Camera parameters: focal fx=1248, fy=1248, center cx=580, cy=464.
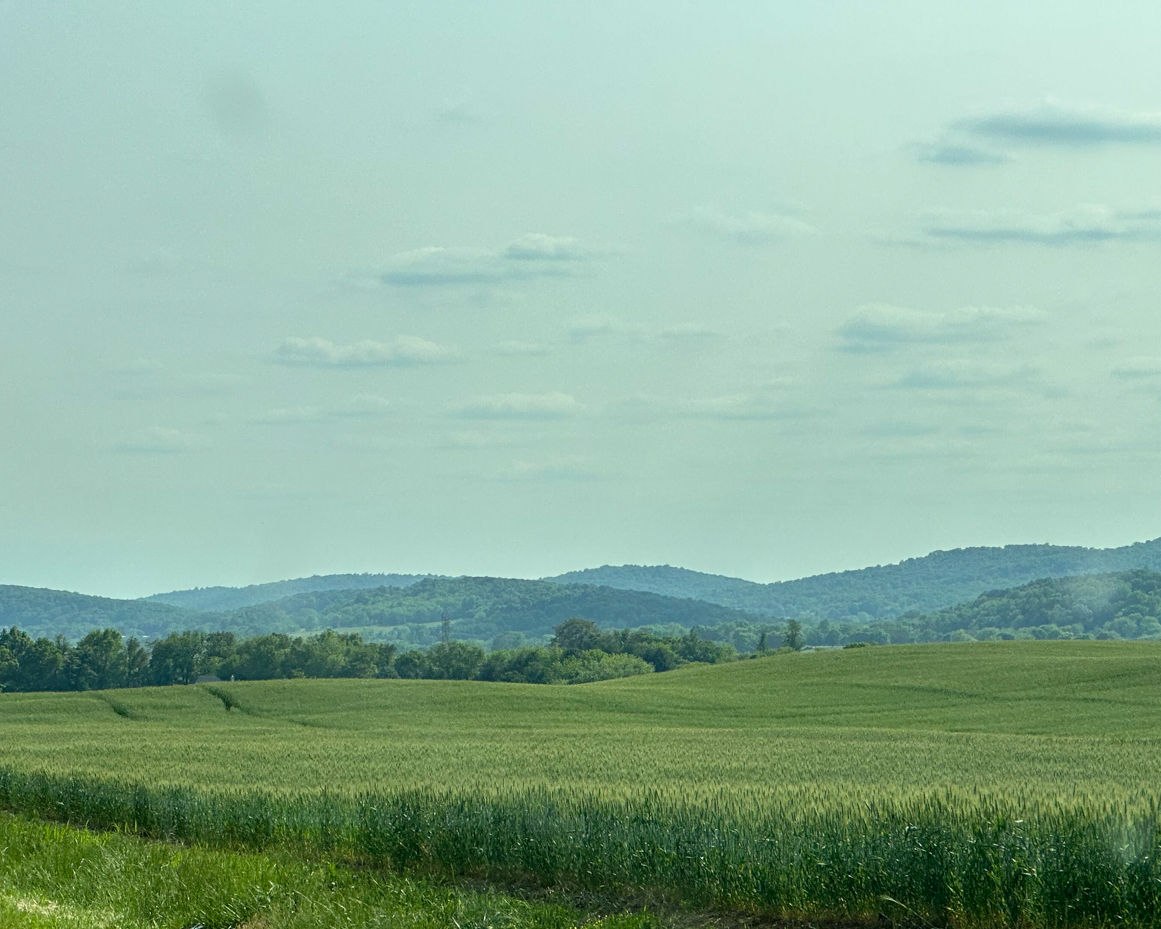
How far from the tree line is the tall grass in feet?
375

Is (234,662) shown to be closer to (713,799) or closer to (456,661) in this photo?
(456,661)

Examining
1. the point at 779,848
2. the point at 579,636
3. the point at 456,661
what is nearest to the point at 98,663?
the point at 456,661

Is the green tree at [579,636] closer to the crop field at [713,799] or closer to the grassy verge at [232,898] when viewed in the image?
the crop field at [713,799]

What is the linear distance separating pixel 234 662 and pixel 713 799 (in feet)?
425

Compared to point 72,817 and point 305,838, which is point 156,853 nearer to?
point 305,838

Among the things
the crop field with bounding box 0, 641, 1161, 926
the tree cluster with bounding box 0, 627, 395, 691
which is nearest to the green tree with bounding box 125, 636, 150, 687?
the tree cluster with bounding box 0, 627, 395, 691

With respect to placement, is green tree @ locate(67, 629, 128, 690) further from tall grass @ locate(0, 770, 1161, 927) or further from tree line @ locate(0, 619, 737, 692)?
tall grass @ locate(0, 770, 1161, 927)

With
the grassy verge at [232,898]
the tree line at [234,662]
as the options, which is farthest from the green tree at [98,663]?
the grassy verge at [232,898]

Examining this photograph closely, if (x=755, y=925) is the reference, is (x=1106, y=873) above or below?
above

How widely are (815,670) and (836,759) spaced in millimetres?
51547

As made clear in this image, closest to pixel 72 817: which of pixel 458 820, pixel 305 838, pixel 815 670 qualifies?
pixel 305 838

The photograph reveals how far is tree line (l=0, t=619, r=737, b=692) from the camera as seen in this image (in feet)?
444

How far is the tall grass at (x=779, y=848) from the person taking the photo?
1142 cm

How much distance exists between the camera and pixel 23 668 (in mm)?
135500
